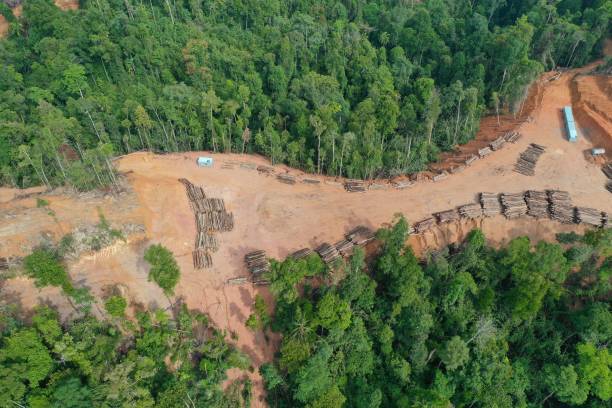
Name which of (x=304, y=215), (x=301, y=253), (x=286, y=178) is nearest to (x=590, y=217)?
(x=304, y=215)

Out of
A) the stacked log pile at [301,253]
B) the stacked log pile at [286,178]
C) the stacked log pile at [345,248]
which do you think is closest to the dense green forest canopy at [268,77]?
the stacked log pile at [286,178]

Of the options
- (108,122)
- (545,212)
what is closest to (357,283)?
(545,212)

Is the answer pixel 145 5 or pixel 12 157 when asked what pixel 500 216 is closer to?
pixel 12 157

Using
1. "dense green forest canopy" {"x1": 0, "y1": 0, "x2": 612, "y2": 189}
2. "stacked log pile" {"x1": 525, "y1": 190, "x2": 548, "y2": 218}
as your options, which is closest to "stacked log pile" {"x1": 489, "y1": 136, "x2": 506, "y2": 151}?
"dense green forest canopy" {"x1": 0, "y1": 0, "x2": 612, "y2": 189}

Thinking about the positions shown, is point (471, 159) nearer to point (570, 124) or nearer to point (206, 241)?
point (570, 124)

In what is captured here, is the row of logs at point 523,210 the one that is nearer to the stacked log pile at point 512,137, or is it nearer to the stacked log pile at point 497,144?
the stacked log pile at point 497,144

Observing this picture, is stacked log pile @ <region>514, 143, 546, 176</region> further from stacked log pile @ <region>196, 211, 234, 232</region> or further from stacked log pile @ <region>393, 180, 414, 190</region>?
stacked log pile @ <region>196, 211, 234, 232</region>
